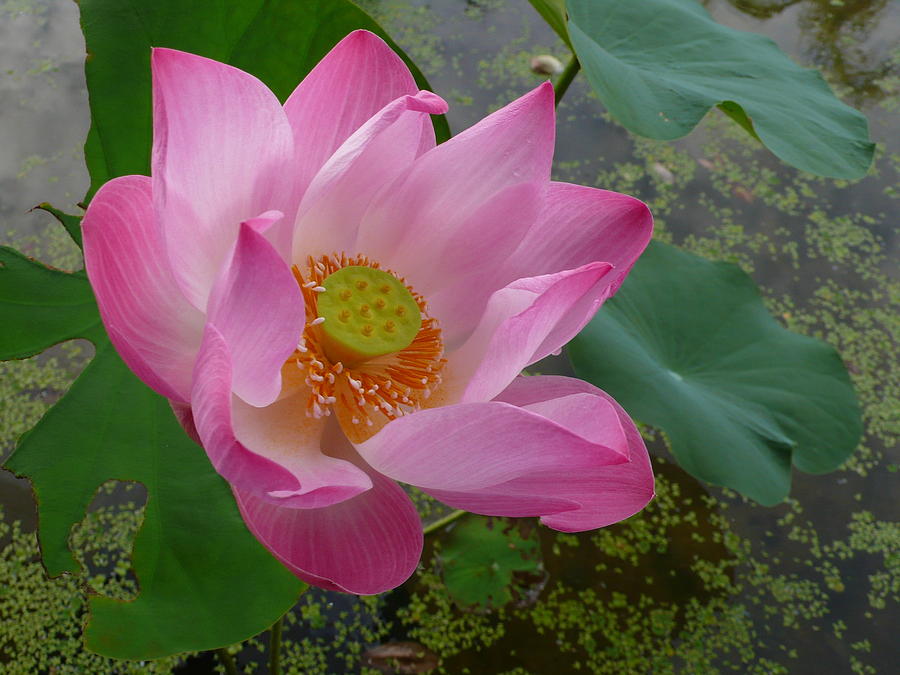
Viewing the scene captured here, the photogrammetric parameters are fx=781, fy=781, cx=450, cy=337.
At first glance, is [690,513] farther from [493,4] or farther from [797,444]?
[493,4]

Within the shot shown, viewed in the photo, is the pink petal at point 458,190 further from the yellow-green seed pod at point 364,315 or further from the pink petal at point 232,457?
the pink petal at point 232,457

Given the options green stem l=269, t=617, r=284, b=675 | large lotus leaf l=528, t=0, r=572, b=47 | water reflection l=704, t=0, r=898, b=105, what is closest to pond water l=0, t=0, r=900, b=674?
water reflection l=704, t=0, r=898, b=105

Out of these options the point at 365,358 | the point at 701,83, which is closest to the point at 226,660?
the point at 365,358

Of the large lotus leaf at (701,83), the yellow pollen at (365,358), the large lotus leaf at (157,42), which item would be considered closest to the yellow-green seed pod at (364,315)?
the yellow pollen at (365,358)

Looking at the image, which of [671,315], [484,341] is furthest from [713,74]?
[484,341]

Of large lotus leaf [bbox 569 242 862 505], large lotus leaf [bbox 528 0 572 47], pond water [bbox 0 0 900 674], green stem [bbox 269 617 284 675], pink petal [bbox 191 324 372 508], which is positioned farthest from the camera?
pond water [bbox 0 0 900 674]

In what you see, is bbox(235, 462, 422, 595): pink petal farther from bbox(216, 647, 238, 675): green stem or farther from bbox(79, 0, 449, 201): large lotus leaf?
bbox(216, 647, 238, 675): green stem
